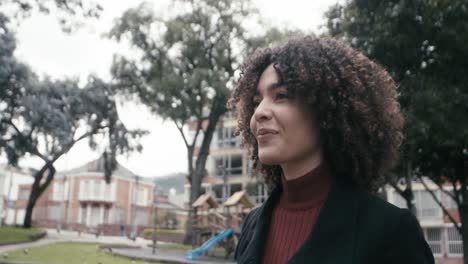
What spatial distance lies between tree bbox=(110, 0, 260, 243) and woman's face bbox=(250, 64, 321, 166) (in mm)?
20374

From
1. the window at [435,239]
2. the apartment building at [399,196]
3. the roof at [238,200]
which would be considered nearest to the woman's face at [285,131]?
the roof at [238,200]

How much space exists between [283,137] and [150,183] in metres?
63.4

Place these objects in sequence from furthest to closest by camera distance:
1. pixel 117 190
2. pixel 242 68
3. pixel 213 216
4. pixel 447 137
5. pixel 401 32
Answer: pixel 117 190 < pixel 213 216 < pixel 401 32 < pixel 447 137 < pixel 242 68

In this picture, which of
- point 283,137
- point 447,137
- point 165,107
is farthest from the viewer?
point 165,107

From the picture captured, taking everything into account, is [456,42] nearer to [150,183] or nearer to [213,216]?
[213,216]

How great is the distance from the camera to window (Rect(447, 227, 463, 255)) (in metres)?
31.9

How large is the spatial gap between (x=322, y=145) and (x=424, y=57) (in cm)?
1160

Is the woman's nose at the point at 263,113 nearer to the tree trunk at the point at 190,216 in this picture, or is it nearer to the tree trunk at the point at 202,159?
the tree trunk at the point at 190,216

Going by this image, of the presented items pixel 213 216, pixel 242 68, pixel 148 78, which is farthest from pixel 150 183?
pixel 242 68

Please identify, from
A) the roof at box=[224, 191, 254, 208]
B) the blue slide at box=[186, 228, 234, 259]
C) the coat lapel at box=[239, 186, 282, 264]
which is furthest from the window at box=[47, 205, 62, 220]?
Result: the coat lapel at box=[239, 186, 282, 264]

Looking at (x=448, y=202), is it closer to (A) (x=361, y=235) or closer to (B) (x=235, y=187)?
(B) (x=235, y=187)

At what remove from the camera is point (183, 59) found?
23.5 meters

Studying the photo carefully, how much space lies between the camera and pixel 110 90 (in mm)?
22781

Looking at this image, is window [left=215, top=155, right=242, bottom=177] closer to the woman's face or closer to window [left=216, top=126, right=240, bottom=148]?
window [left=216, top=126, right=240, bottom=148]
